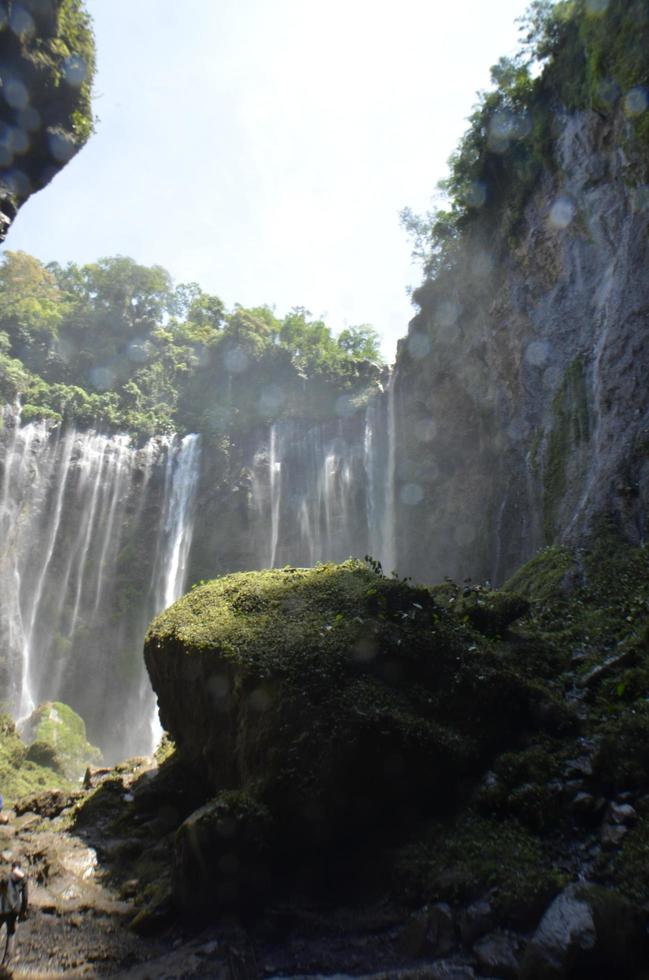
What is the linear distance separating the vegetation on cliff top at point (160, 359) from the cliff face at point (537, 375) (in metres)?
7.05

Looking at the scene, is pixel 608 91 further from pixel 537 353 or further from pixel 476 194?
pixel 476 194

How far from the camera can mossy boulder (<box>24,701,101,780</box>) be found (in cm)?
1586

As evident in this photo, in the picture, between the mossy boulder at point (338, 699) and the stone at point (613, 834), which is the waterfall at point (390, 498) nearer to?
the mossy boulder at point (338, 699)

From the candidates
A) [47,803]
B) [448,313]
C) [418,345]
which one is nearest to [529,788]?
[47,803]

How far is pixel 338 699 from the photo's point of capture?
5684mm

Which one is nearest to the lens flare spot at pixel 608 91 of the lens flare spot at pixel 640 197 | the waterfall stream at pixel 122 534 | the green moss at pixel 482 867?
the lens flare spot at pixel 640 197

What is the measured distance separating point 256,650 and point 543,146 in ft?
47.2

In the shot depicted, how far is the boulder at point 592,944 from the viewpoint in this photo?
137 inches

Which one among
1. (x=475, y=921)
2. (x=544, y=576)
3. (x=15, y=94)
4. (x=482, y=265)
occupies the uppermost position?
(x=482, y=265)

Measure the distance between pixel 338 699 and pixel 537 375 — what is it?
38.7ft

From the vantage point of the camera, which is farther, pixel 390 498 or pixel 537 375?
pixel 390 498

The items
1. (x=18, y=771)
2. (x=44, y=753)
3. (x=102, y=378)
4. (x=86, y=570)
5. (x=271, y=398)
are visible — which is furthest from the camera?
(x=102, y=378)

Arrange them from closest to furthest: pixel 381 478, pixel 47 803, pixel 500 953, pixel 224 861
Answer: pixel 500 953
pixel 224 861
pixel 47 803
pixel 381 478

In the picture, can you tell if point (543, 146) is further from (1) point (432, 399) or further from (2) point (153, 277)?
(2) point (153, 277)
